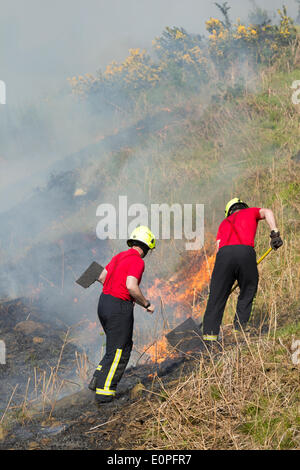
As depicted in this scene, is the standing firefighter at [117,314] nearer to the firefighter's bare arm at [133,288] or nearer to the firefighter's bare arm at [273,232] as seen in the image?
the firefighter's bare arm at [133,288]

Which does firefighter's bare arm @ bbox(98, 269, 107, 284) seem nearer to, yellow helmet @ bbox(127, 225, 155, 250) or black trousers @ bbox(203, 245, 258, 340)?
yellow helmet @ bbox(127, 225, 155, 250)

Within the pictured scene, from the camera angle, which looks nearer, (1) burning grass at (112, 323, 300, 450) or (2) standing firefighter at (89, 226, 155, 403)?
(1) burning grass at (112, 323, 300, 450)

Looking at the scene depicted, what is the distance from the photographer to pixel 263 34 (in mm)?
14086

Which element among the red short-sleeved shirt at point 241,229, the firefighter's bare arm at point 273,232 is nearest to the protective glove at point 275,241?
the firefighter's bare arm at point 273,232

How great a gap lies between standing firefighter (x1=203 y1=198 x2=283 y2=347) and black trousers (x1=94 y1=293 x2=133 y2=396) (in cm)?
105

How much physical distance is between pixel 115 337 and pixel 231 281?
148cm

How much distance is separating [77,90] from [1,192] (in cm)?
505

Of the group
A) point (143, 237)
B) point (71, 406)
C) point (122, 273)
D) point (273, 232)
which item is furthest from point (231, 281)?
point (71, 406)

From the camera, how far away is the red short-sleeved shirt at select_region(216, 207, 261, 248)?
5207mm

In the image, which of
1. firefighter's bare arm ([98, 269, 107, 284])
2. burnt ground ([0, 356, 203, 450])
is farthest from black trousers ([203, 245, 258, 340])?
firefighter's bare arm ([98, 269, 107, 284])

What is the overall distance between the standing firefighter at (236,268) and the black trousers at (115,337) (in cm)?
105

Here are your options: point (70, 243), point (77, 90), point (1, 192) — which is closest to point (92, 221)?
point (70, 243)

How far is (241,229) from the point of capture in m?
5.22
